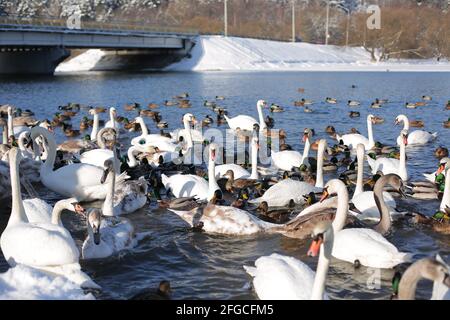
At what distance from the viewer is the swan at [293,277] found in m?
6.54

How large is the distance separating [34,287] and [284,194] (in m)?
6.63

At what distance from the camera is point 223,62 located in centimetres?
7862

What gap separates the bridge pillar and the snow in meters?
64.1

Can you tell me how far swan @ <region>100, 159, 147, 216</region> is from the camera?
1153 centimetres

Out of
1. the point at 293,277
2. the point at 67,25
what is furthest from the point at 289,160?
the point at 67,25

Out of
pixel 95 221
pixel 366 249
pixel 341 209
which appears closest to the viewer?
pixel 95 221

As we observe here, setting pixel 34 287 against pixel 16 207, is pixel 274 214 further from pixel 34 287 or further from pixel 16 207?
pixel 34 287

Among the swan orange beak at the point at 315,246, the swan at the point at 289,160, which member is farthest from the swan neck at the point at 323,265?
the swan at the point at 289,160

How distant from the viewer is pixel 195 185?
13.3 meters

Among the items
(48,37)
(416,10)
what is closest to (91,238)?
(48,37)

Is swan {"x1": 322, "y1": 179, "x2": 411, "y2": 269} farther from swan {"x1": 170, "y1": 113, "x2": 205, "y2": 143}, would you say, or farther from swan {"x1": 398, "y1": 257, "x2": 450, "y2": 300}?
swan {"x1": 170, "y1": 113, "x2": 205, "y2": 143}

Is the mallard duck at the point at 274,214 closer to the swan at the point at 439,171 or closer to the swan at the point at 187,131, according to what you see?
the swan at the point at 439,171

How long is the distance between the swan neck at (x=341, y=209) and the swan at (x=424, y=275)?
3063mm
